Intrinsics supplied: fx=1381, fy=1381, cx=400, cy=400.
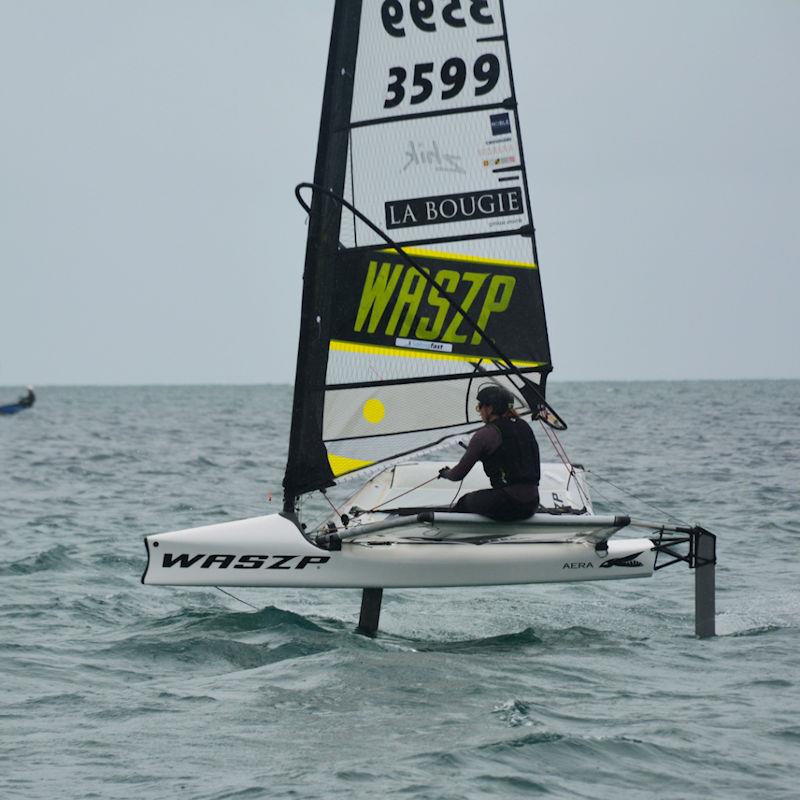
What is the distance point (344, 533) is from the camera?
355 inches

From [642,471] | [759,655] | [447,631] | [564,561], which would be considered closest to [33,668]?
[447,631]

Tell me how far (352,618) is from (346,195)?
315 cm

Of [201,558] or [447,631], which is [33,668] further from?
[447,631]

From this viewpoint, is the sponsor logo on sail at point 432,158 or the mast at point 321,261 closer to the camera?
the mast at point 321,261

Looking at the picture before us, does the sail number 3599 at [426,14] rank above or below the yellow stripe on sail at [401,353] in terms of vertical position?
above

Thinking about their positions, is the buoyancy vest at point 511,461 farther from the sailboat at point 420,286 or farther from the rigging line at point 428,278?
the rigging line at point 428,278

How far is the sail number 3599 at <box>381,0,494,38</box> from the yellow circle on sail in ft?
8.35

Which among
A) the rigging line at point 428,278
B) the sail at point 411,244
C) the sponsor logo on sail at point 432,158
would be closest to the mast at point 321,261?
the sail at point 411,244

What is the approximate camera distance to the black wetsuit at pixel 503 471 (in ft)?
29.0

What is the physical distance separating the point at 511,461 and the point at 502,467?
73mm

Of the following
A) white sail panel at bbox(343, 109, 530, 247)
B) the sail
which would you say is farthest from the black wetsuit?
white sail panel at bbox(343, 109, 530, 247)

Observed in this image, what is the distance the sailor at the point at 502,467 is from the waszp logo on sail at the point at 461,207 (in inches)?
55.5

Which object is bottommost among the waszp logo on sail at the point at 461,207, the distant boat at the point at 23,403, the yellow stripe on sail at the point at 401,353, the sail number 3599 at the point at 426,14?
the distant boat at the point at 23,403

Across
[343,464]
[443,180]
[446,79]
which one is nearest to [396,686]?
[343,464]
